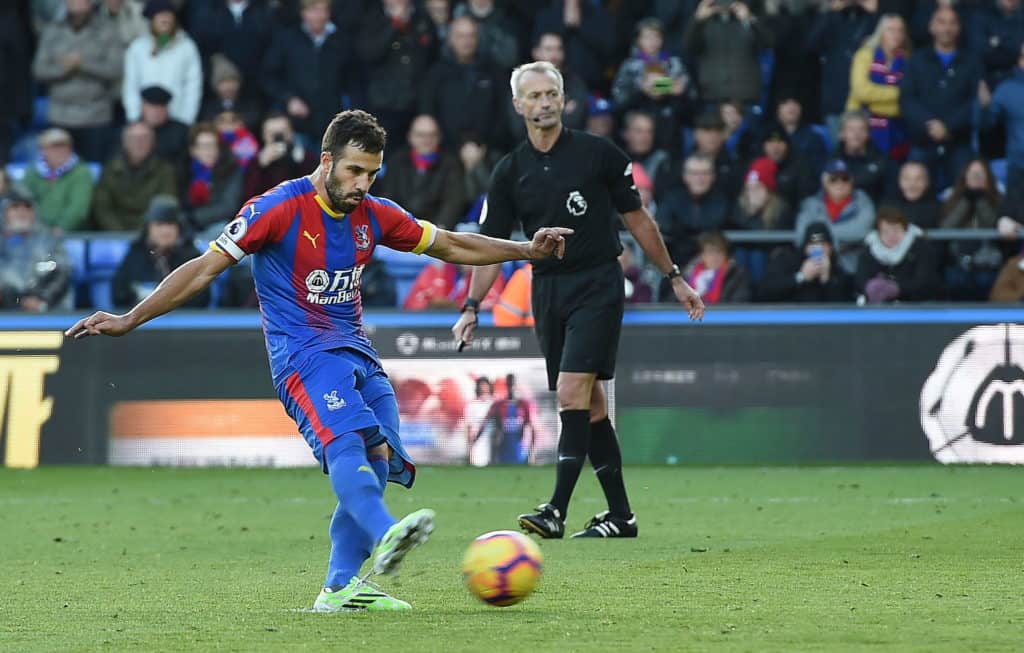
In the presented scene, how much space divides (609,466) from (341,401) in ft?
11.4

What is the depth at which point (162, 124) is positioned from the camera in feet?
62.2

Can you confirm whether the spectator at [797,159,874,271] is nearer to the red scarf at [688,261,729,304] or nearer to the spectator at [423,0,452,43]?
the red scarf at [688,261,729,304]

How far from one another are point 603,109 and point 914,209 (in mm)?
3116

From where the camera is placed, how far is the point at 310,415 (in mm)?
6883

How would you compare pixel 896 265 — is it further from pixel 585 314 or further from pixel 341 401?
pixel 341 401

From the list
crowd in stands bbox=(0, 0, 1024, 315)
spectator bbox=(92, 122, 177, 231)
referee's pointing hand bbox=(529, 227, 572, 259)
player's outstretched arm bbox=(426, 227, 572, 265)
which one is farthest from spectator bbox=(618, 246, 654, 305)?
referee's pointing hand bbox=(529, 227, 572, 259)

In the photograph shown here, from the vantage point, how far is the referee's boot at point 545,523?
9686mm

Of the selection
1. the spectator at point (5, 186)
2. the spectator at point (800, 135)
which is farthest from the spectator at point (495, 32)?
the spectator at point (5, 186)

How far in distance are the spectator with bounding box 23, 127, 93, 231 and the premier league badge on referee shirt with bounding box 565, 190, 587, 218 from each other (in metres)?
9.57

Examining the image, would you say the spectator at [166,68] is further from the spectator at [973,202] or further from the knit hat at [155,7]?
the spectator at [973,202]

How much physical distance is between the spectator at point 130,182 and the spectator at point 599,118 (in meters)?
4.13

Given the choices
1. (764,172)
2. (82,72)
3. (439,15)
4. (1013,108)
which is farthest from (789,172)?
(82,72)

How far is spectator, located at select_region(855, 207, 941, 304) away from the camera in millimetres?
16109

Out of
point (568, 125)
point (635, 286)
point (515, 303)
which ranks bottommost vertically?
point (515, 303)
